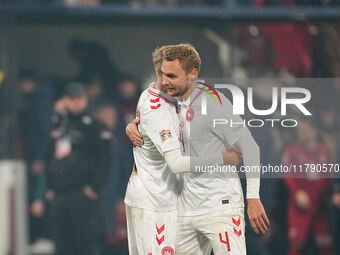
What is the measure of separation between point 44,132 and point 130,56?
102cm

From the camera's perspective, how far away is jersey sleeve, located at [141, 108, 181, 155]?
5.30 meters

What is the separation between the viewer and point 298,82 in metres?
7.75

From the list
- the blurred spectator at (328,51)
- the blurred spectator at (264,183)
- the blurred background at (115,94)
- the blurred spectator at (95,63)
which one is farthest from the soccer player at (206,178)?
the blurred spectator at (328,51)

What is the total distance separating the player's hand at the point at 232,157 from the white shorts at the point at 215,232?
0.99 ft

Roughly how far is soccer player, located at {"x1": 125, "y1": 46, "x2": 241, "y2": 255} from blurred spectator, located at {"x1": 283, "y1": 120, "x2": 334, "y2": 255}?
2.29 m

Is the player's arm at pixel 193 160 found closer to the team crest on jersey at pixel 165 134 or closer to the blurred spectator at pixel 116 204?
the team crest on jersey at pixel 165 134

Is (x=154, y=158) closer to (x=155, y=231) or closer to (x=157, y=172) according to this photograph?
(x=157, y=172)

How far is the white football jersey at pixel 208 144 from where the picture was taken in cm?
548

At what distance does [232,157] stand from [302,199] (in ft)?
8.00

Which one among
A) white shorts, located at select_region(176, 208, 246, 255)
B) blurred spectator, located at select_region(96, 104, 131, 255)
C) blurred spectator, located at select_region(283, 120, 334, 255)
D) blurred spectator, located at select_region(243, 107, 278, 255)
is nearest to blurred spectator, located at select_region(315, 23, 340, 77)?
blurred spectator, located at select_region(283, 120, 334, 255)

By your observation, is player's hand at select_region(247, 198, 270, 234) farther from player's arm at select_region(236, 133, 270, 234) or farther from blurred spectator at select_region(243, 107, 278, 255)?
blurred spectator at select_region(243, 107, 278, 255)

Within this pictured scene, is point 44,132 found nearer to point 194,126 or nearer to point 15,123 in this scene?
point 15,123

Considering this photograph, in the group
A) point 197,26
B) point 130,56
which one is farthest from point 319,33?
point 130,56

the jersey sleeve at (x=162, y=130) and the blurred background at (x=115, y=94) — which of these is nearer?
the jersey sleeve at (x=162, y=130)
